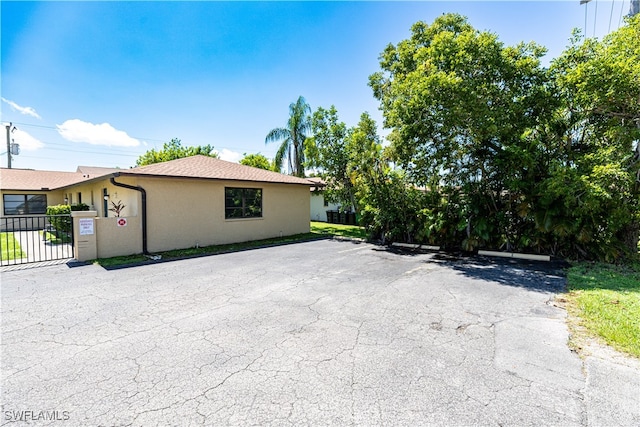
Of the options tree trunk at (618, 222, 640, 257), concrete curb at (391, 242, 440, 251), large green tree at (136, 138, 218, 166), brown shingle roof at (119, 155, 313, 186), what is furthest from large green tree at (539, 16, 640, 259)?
large green tree at (136, 138, 218, 166)

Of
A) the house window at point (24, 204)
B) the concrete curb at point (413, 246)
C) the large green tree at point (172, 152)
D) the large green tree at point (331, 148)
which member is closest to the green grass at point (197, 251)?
the large green tree at point (331, 148)

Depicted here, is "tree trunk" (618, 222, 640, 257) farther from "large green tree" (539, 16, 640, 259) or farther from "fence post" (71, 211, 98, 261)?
"fence post" (71, 211, 98, 261)

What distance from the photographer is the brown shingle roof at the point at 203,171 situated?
1023 centimetres

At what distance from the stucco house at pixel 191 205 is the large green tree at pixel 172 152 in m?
14.4

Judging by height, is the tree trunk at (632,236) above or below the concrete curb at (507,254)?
above

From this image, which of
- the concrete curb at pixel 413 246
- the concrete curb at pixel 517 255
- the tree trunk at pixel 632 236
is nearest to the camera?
the tree trunk at pixel 632 236

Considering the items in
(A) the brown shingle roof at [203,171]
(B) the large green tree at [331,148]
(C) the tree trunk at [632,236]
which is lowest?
(C) the tree trunk at [632,236]

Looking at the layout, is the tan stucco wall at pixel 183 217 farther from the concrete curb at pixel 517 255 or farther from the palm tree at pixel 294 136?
the palm tree at pixel 294 136

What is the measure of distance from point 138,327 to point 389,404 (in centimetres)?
360

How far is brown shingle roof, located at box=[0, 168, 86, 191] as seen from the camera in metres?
18.5

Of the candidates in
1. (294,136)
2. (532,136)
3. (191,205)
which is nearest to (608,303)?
(532,136)

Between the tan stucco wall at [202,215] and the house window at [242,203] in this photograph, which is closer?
the tan stucco wall at [202,215]

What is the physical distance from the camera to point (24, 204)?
19141 mm

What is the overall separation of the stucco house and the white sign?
26 centimetres
